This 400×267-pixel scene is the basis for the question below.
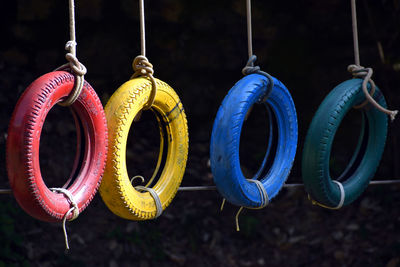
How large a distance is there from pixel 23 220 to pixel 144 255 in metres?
0.97

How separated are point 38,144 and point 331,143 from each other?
1165 millimetres

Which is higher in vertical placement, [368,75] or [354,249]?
[368,75]

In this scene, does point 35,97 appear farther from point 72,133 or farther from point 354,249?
point 354,249

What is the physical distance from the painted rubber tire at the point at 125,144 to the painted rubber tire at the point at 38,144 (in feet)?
0.19

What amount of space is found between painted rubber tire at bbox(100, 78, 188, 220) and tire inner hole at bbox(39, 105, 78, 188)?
7.75 feet

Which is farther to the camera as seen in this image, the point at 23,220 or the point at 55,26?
the point at 55,26

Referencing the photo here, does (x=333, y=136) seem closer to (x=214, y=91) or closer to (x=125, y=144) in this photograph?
(x=125, y=144)

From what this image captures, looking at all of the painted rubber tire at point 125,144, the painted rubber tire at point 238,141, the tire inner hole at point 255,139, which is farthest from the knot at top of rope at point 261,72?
Answer: the tire inner hole at point 255,139

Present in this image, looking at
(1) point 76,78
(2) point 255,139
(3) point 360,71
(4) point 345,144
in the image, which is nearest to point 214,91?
(2) point 255,139

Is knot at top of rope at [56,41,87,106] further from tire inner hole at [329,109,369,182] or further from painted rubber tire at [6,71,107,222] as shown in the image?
tire inner hole at [329,109,369,182]

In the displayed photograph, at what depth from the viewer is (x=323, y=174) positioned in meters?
2.34

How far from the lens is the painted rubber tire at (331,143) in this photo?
2330 mm

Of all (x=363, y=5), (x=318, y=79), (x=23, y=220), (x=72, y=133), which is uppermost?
(x=363, y=5)

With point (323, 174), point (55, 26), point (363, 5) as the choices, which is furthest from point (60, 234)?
point (363, 5)
